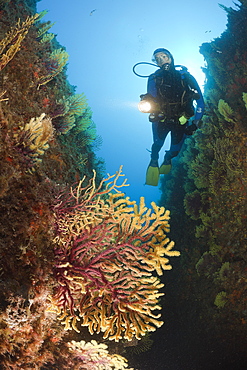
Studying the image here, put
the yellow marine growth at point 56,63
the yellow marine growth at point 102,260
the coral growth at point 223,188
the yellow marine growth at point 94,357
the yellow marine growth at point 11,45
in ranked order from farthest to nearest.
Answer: the coral growth at point 223,188 < the yellow marine growth at point 56,63 < the yellow marine growth at point 94,357 < the yellow marine growth at point 102,260 < the yellow marine growth at point 11,45

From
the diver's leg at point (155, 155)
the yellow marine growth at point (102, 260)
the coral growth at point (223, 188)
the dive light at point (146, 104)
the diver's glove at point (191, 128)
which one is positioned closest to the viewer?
the yellow marine growth at point (102, 260)

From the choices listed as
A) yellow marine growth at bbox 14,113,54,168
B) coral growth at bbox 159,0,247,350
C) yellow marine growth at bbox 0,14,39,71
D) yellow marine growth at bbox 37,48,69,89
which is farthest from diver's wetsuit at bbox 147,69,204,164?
yellow marine growth at bbox 14,113,54,168

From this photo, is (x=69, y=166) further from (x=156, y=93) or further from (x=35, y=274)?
(x=156, y=93)

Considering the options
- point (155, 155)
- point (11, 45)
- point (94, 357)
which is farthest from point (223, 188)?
point (11, 45)

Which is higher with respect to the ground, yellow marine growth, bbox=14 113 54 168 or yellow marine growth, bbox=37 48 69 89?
yellow marine growth, bbox=37 48 69 89

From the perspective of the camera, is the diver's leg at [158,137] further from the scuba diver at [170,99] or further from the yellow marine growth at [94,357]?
the yellow marine growth at [94,357]

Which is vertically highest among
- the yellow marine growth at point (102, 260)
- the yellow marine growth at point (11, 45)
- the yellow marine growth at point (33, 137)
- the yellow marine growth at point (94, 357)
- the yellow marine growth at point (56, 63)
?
the yellow marine growth at point (56, 63)

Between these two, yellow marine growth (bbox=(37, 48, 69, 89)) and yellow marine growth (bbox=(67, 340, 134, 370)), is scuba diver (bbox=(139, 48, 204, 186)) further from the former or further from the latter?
yellow marine growth (bbox=(67, 340, 134, 370))

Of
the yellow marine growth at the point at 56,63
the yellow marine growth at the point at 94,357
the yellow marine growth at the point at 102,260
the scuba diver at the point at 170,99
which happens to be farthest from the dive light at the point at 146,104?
the yellow marine growth at the point at 94,357

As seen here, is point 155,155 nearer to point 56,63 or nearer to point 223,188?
point 223,188

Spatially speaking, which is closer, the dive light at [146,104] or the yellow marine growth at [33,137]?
the yellow marine growth at [33,137]

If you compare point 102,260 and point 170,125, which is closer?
point 102,260

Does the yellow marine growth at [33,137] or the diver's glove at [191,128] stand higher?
the diver's glove at [191,128]

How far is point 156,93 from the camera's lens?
6.56 m
